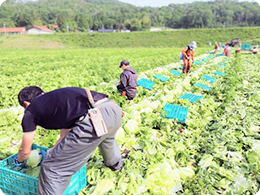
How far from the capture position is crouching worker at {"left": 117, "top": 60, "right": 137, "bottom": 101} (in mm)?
6325

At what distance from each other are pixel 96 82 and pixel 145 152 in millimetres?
5825

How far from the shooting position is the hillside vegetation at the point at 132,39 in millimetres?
45656

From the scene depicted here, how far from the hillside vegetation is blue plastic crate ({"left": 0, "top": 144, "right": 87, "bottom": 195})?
44774 mm

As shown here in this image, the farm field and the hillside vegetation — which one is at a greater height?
the farm field

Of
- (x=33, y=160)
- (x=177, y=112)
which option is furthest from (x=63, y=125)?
(x=177, y=112)

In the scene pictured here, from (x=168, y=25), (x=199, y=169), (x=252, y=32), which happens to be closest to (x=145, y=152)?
(x=199, y=169)

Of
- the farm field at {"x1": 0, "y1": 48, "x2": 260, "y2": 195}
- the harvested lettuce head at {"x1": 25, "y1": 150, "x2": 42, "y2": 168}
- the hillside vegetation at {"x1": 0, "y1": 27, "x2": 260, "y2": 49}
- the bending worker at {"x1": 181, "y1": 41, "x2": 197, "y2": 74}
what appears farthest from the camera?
the hillside vegetation at {"x1": 0, "y1": 27, "x2": 260, "y2": 49}

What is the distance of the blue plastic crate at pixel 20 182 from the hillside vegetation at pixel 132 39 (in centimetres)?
4477

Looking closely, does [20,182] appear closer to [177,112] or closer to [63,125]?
[63,125]

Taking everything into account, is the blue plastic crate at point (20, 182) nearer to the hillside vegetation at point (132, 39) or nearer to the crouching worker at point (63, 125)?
the crouching worker at point (63, 125)

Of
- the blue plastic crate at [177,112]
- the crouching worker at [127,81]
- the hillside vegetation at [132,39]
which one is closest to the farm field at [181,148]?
the blue plastic crate at [177,112]

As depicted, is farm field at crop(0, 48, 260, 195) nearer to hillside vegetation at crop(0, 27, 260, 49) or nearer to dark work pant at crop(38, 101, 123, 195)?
dark work pant at crop(38, 101, 123, 195)

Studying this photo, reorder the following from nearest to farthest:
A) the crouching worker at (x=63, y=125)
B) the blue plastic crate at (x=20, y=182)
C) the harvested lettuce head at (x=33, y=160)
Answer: the crouching worker at (x=63, y=125) < the blue plastic crate at (x=20, y=182) < the harvested lettuce head at (x=33, y=160)

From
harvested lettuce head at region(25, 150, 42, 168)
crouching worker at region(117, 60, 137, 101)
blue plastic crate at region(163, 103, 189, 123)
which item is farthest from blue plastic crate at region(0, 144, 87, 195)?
crouching worker at region(117, 60, 137, 101)
